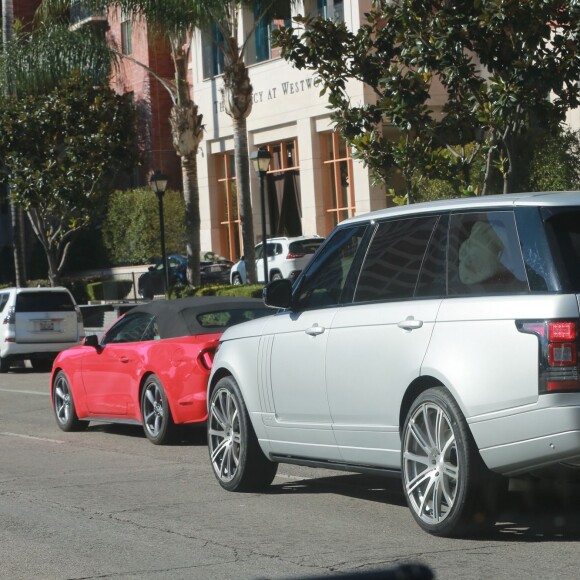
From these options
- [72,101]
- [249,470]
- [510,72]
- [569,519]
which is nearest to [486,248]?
[569,519]

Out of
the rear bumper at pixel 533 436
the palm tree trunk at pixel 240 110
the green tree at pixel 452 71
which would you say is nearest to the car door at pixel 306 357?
the rear bumper at pixel 533 436

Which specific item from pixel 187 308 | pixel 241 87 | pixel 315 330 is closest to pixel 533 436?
pixel 315 330

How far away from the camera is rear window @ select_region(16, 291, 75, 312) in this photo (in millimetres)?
27734

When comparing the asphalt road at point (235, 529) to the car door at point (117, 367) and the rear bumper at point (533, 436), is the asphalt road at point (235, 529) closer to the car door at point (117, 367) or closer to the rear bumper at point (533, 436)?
the rear bumper at point (533, 436)

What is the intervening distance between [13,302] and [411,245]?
2068 cm

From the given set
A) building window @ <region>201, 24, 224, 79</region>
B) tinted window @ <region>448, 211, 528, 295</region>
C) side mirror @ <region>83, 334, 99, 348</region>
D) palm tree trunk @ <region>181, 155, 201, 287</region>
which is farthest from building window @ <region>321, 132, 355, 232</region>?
tinted window @ <region>448, 211, 528, 295</region>

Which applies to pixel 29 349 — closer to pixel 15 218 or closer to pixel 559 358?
pixel 15 218

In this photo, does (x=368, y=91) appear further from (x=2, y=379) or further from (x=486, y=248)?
(x=486, y=248)

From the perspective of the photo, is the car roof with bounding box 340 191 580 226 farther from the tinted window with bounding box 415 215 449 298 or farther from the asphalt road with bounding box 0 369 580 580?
the asphalt road with bounding box 0 369 580 580

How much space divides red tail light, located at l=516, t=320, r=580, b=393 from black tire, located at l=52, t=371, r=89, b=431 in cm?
899

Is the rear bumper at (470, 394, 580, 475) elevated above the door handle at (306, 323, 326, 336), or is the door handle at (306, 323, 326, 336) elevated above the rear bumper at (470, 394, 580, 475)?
the door handle at (306, 323, 326, 336)

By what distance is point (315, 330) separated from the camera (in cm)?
845

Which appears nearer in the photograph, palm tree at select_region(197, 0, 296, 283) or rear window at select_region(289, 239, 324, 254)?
palm tree at select_region(197, 0, 296, 283)

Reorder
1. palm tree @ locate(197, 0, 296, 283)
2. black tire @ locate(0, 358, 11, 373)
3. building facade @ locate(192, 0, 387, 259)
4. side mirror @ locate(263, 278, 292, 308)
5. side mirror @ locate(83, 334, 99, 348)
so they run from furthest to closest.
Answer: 1. building facade @ locate(192, 0, 387, 259)
2. palm tree @ locate(197, 0, 296, 283)
3. black tire @ locate(0, 358, 11, 373)
4. side mirror @ locate(83, 334, 99, 348)
5. side mirror @ locate(263, 278, 292, 308)
